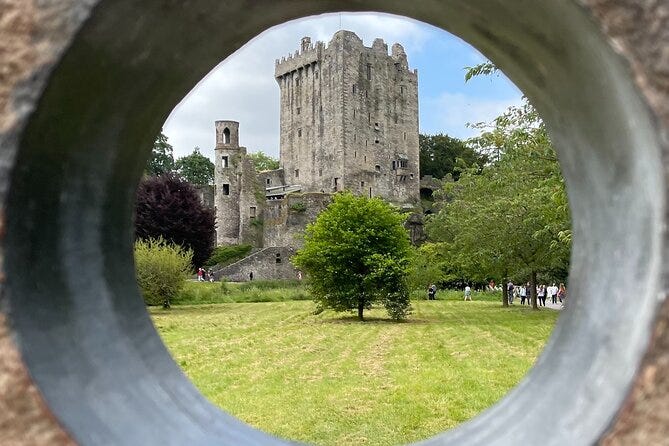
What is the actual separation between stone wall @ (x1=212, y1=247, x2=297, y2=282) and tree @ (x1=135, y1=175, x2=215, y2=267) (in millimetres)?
11995

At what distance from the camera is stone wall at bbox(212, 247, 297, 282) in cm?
4978

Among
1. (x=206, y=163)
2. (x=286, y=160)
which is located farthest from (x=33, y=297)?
(x=206, y=163)

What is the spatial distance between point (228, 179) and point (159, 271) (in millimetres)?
35769

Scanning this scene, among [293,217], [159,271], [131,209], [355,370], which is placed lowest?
[355,370]

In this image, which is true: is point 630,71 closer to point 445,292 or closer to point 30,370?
point 30,370

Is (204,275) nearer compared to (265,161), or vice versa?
(204,275)

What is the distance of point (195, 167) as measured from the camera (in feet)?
265

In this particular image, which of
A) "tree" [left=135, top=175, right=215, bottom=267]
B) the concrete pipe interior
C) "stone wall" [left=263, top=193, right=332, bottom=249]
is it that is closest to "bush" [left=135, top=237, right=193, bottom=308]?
"tree" [left=135, top=175, right=215, bottom=267]

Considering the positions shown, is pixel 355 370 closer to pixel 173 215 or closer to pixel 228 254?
pixel 173 215

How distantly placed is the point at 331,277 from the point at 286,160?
144 ft

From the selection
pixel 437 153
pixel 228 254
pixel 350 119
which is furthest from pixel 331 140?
pixel 437 153

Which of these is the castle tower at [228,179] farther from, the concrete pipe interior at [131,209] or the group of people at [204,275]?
the concrete pipe interior at [131,209]

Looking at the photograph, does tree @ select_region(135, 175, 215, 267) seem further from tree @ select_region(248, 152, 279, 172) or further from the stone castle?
tree @ select_region(248, 152, 279, 172)

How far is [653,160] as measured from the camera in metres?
1.67
